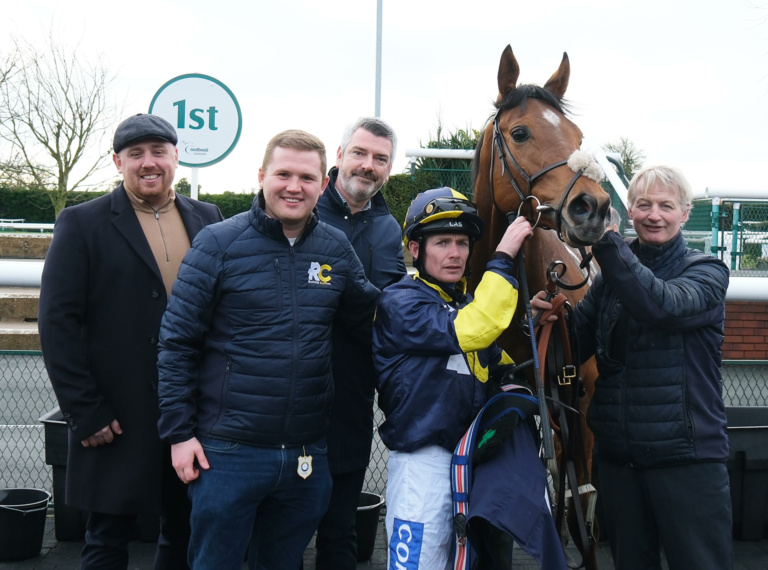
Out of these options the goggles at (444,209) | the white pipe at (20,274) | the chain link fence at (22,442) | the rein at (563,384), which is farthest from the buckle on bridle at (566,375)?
the chain link fence at (22,442)

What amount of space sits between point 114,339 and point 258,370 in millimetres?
697

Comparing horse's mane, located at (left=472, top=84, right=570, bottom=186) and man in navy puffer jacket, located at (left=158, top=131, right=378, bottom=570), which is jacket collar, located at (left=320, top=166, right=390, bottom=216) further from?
horse's mane, located at (left=472, top=84, right=570, bottom=186)

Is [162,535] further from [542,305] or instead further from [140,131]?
[542,305]

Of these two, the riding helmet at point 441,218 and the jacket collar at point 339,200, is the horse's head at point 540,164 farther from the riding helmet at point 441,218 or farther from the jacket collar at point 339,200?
the jacket collar at point 339,200

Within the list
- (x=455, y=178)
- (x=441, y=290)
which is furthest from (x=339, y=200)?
(x=455, y=178)

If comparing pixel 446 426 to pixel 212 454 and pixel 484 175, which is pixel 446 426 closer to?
pixel 212 454

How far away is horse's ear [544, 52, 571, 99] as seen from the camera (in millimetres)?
3066

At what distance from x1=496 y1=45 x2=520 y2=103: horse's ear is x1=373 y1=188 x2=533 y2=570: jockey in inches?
30.1

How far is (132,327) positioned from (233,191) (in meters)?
19.9

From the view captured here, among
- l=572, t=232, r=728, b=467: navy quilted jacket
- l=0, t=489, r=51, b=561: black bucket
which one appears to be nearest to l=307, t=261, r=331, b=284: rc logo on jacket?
l=572, t=232, r=728, b=467: navy quilted jacket

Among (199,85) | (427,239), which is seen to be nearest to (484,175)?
(427,239)

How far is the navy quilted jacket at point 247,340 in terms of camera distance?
2.25 m

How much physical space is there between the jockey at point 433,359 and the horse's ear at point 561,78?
0.90 metres

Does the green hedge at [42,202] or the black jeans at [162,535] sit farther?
the green hedge at [42,202]
